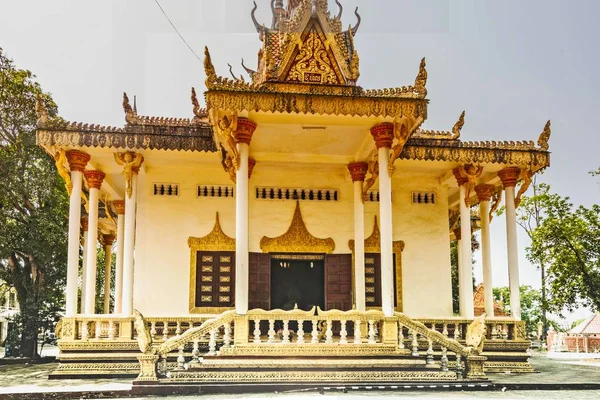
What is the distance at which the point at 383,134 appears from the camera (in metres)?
12.3

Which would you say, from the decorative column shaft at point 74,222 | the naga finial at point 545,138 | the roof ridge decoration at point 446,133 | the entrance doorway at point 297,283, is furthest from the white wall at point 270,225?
the naga finial at point 545,138

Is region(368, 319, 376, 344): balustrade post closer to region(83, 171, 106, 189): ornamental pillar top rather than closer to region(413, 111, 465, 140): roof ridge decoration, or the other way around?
region(413, 111, 465, 140): roof ridge decoration

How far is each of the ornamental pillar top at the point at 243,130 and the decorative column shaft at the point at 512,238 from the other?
642cm

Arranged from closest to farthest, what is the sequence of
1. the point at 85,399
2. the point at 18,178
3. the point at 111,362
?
the point at 85,399 → the point at 111,362 → the point at 18,178

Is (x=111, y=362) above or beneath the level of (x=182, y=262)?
beneath

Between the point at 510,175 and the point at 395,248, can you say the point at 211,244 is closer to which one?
the point at 395,248

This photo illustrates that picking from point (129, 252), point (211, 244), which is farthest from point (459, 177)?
point (129, 252)

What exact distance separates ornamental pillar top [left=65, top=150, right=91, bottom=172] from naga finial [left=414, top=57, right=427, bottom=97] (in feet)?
23.3

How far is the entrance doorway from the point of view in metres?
15.4

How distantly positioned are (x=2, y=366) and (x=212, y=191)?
24.5 ft

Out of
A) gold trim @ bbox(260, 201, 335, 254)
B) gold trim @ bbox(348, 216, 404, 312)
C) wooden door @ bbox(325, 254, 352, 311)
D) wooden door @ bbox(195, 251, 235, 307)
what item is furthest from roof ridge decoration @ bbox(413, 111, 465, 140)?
wooden door @ bbox(195, 251, 235, 307)

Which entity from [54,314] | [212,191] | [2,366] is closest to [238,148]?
[212,191]

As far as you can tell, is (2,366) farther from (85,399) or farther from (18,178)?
(85,399)

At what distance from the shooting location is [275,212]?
15430 mm
